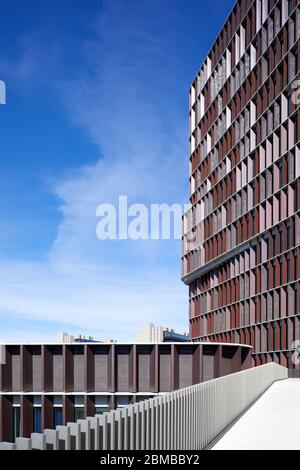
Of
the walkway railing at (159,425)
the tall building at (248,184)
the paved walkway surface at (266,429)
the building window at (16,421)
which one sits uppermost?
the tall building at (248,184)

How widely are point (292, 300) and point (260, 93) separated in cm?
2363

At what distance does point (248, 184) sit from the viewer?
6762cm

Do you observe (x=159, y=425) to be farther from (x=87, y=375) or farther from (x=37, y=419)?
(x=37, y=419)

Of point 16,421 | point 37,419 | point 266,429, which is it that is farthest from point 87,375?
point 266,429

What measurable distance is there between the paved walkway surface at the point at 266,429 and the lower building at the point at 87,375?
608 centimetres

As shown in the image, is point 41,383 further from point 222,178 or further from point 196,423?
point 222,178

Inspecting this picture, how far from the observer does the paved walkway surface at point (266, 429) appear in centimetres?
1386

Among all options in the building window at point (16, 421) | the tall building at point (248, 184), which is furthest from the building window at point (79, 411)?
the tall building at point (248, 184)

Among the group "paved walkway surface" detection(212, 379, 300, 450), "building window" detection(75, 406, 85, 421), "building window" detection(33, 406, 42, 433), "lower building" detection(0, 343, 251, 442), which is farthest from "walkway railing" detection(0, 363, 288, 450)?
"building window" detection(33, 406, 42, 433)

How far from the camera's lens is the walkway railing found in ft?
21.5

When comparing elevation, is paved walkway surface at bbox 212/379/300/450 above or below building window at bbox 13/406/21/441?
above

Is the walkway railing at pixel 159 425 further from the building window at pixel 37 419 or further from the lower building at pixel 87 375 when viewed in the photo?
the building window at pixel 37 419

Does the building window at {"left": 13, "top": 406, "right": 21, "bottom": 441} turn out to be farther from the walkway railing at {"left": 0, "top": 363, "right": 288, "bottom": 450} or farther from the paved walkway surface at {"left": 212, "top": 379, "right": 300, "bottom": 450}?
the walkway railing at {"left": 0, "top": 363, "right": 288, "bottom": 450}

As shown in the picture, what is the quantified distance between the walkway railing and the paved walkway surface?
1.39 ft
